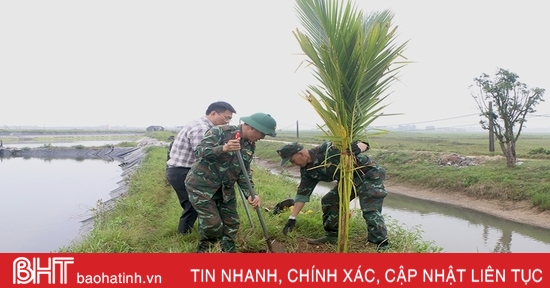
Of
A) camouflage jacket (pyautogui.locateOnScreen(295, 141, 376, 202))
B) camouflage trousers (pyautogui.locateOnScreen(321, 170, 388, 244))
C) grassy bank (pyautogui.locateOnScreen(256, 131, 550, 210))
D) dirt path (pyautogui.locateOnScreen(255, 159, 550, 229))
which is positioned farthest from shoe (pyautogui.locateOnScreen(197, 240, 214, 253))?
dirt path (pyautogui.locateOnScreen(255, 159, 550, 229))

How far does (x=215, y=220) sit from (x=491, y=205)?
354 inches

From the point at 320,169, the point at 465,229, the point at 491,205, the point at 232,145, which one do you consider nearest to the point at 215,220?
the point at 232,145

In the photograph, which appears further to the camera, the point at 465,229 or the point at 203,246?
the point at 465,229

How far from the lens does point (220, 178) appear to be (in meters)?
3.75

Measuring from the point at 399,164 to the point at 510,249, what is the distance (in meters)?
8.74

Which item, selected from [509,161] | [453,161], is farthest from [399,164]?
[509,161]

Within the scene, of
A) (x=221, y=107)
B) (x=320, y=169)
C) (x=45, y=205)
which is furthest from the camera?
(x=45, y=205)

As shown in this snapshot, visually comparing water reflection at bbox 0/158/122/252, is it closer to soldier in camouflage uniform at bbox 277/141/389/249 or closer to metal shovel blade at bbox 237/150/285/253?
metal shovel blade at bbox 237/150/285/253

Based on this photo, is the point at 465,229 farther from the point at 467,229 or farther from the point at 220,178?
the point at 220,178

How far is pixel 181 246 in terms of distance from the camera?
13.5ft

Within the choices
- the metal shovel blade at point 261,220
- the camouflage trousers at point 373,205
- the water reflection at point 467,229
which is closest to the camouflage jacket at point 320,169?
the camouflage trousers at point 373,205

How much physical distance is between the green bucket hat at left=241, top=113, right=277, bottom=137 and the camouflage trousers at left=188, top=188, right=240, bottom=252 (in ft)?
2.72

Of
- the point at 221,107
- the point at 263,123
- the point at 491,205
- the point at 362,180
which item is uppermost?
the point at 221,107

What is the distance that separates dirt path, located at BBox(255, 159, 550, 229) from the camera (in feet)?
28.9
